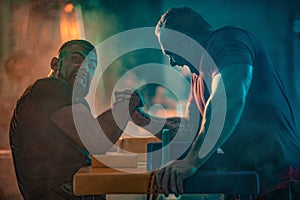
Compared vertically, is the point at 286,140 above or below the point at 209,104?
below

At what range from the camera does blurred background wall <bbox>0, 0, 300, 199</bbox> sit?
2734 millimetres

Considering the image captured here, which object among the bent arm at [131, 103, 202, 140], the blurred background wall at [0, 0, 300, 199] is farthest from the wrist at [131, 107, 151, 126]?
the blurred background wall at [0, 0, 300, 199]

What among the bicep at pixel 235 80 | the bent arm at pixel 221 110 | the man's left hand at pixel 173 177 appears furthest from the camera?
the bicep at pixel 235 80

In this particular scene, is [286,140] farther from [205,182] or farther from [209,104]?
[205,182]

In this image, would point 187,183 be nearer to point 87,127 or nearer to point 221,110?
point 221,110

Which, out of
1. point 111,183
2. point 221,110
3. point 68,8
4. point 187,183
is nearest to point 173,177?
point 187,183

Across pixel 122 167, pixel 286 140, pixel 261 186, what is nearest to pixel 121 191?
pixel 122 167

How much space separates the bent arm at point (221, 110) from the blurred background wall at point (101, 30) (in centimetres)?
37

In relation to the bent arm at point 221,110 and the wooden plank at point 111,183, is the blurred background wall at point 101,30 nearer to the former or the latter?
the bent arm at point 221,110

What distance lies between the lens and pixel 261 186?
2.55 meters

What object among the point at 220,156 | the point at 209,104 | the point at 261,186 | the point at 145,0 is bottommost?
the point at 261,186

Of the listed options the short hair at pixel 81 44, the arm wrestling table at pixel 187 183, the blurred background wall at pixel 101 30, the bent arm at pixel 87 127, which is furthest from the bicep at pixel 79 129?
the arm wrestling table at pixel 187 183

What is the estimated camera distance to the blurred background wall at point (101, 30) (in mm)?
2734

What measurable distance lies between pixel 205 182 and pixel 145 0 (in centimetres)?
124
